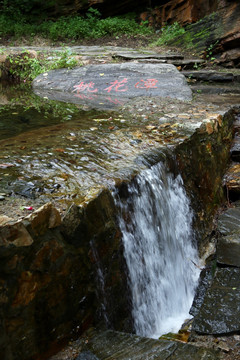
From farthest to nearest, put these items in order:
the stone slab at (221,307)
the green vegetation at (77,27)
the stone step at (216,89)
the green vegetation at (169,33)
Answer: the green vegetation at (77,27) → the green vegetation at (169,33) → the stone step at (216,89) → the stone slab at (221,307)

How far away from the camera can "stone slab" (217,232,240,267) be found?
127 inches

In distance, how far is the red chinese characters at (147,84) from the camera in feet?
22.4

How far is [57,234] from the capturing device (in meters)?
2.19

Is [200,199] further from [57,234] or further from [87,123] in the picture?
[57,234]

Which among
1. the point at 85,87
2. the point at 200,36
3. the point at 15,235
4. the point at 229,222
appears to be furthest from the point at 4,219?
the point at 200,36

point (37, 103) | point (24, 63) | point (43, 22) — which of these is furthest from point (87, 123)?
point (43, 22)

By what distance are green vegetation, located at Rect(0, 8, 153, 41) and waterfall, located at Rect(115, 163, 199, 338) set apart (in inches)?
441

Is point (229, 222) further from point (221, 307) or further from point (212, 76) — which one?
point (212, 76)

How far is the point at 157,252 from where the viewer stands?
10.4 feet

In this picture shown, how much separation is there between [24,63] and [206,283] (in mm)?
7884

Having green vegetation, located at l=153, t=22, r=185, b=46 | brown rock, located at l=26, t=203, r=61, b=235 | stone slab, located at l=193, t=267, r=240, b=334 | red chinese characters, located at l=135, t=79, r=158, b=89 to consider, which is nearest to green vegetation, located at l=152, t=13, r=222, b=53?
green vegetation, located at l=153, t=22, r=185, b=46

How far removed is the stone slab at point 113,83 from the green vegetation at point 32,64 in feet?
1.28

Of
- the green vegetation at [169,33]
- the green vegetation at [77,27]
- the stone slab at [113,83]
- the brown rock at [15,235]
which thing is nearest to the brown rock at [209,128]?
the stone slab at [113,83]

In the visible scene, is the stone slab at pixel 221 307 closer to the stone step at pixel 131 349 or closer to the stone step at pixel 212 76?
the stone step at pixel 131 349
